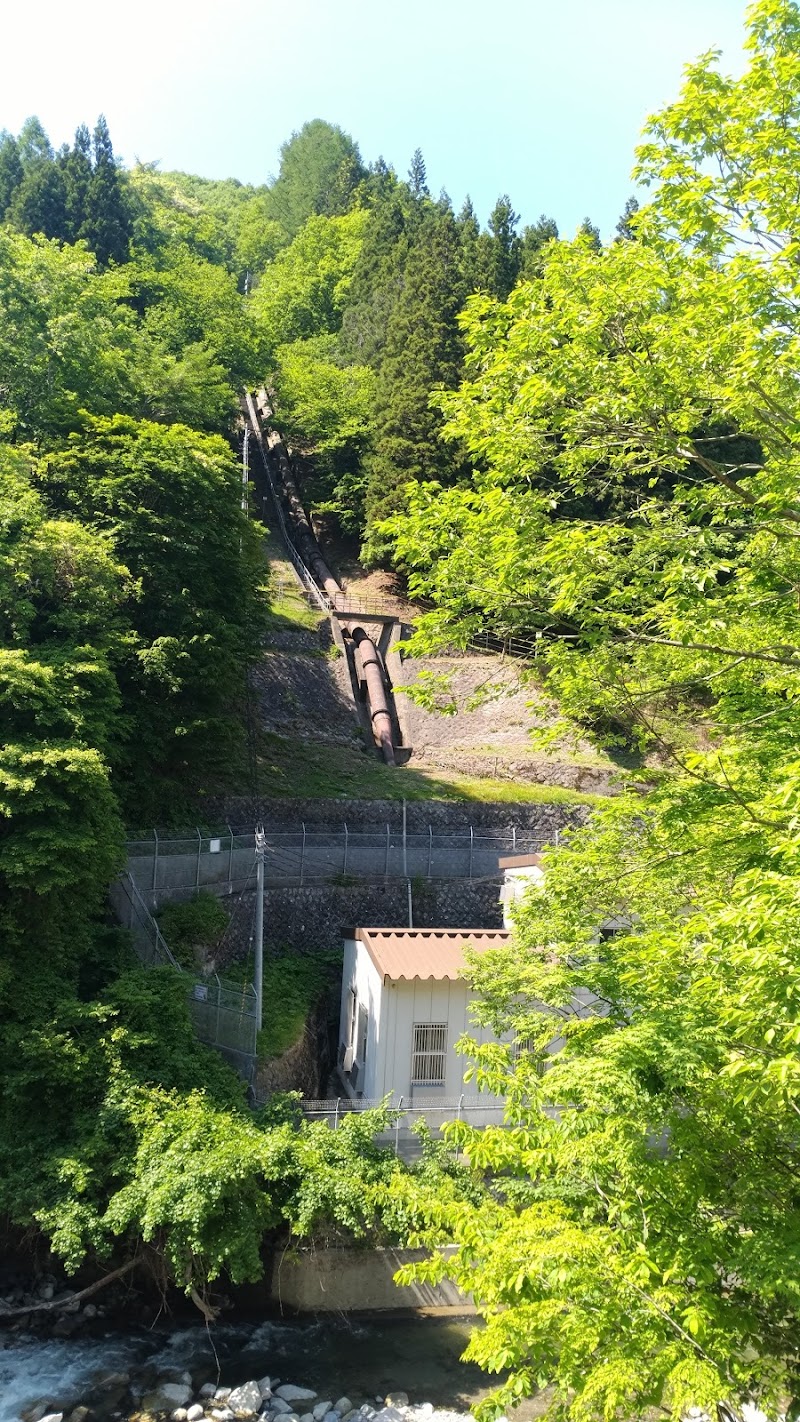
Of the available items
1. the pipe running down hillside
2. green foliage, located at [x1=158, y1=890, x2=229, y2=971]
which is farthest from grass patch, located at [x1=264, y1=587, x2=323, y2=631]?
green foliage, located at [x1=158, y1=890, x2=229, y2=971]

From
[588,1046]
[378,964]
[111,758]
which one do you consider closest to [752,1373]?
[588,1046]

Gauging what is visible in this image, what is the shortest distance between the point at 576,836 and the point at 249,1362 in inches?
353

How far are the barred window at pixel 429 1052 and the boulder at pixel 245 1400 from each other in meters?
6.27

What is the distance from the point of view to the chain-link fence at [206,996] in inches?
679

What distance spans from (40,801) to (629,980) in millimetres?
11231

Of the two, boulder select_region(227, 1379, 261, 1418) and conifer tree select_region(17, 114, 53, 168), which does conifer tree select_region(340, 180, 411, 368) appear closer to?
conifer tree select_region(17, 114, 53, 168)

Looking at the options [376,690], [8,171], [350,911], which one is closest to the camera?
[350,911]

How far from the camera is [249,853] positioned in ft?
78.7

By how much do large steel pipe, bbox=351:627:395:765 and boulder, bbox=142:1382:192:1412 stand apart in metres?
22.4

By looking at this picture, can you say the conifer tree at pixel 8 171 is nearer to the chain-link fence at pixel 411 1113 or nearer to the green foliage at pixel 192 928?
the green foliage at pixel 192 928

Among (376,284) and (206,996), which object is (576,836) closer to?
(206,996)

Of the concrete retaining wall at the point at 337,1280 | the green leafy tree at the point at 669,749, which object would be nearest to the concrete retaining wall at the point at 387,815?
the concrete retaining wall at the point at 337,1280

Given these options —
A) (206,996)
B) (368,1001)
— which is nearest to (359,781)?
(368,1001)

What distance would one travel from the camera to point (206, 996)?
18141mm
